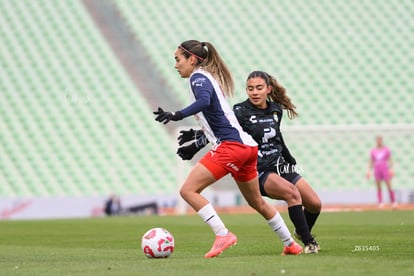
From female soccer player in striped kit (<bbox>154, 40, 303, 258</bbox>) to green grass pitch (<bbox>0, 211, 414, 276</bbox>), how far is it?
36 cm

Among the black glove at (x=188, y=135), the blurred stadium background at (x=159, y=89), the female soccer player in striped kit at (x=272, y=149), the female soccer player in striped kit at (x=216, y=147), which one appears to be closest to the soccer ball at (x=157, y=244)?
the female soccer player in striped kit at (x=216, y=147)

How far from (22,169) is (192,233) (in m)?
11.4

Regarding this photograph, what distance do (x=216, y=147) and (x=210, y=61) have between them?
758 millimetres

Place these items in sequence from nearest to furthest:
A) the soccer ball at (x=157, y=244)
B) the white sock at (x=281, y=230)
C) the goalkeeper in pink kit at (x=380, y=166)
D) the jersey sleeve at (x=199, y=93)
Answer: the jersey sleeve at (x=199, y=93), the soccer ball at (x=157, y=244), the white sock at (x=281, y=230), the goalkeeper in pink kit at (x=380, y=166)

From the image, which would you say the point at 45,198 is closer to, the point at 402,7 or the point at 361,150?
the point at 361,150

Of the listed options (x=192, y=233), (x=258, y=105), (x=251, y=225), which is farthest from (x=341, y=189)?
(x=258, y=105)

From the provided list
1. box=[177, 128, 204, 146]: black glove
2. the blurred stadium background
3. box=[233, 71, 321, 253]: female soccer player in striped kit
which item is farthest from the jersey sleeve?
the blurred stadium background

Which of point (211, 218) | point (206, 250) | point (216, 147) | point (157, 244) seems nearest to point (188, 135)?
point (216, 147)

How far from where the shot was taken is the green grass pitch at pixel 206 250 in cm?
620

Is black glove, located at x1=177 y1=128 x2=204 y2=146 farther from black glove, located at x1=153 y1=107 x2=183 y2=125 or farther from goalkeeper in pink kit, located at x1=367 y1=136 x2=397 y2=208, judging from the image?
goalkeeper in pink kit, located at x1=367 y1=136 x2=397 y2=208

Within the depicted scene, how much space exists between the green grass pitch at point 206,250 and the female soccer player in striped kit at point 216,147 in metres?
0.36

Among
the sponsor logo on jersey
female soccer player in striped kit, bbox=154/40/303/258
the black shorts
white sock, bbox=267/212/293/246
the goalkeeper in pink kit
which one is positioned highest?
the sponsor logo on jersey

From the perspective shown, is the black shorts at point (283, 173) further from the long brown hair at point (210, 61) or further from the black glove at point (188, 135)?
the long brown hair at point (210, 61)

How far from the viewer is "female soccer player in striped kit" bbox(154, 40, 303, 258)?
7.39 m
